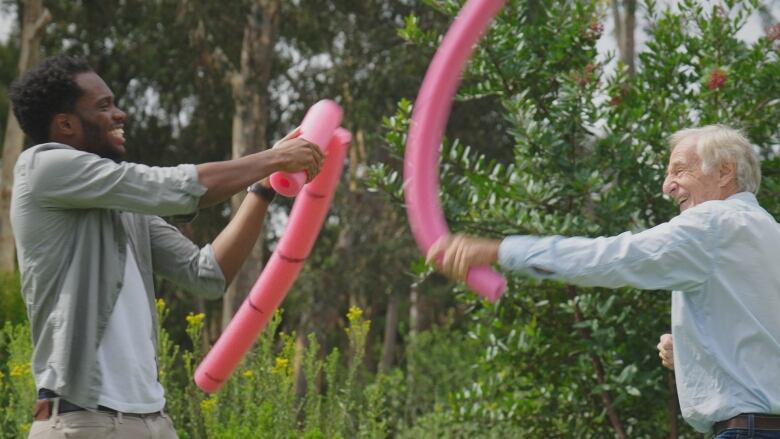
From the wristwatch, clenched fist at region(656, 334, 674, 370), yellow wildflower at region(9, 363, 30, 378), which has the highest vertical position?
the wristwatch

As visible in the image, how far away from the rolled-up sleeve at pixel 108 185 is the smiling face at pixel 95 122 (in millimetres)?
194

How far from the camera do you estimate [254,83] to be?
58.2 ft

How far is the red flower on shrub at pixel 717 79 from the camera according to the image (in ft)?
20.5

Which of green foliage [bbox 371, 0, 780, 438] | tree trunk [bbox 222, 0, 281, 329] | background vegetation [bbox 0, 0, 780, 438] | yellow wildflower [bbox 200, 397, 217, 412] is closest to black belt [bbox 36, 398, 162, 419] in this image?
background vegetation [bbox 0, 0, 780, 438]

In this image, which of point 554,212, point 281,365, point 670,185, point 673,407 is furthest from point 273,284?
point 673,407

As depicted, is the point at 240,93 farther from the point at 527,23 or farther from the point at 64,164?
the point at 64,164

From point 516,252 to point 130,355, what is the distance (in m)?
1.03

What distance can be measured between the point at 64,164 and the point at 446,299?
2252cm

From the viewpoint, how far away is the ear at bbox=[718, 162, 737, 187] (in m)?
3.25

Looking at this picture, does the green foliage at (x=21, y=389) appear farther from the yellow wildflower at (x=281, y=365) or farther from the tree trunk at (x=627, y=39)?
the tree trunk at (x=627, y=39)

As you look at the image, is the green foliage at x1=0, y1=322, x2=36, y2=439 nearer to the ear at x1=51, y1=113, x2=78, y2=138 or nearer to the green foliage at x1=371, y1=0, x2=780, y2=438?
the green foliage at x1=371, y1=0, x2=780, y2=438

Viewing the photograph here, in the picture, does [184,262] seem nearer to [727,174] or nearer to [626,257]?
[626,257]

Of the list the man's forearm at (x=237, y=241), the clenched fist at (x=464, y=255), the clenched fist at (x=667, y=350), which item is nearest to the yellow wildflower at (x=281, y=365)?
the man's forearm at (x=237, y=241)

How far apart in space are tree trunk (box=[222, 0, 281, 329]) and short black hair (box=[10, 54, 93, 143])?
13.9m
